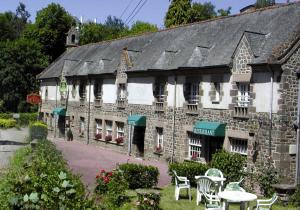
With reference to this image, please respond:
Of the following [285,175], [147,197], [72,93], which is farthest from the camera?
[72,93]

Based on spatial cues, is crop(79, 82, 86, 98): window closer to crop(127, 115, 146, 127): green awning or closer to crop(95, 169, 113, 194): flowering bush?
crop(127, 115, 146, 127): green awning

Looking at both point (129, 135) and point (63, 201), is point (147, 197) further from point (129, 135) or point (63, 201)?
point (129, 135)

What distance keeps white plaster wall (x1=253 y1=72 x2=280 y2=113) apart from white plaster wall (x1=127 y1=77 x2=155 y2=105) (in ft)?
30.8

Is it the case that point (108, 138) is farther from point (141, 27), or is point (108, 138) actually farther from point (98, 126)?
point (141, 27)

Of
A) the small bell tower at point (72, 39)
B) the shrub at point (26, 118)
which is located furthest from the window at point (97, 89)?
the shrub at point (26, 118)

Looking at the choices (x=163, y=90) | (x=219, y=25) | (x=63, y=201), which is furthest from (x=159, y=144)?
(x=63, y=201)

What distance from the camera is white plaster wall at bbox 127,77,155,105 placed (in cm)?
2833

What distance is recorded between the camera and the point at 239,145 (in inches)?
829

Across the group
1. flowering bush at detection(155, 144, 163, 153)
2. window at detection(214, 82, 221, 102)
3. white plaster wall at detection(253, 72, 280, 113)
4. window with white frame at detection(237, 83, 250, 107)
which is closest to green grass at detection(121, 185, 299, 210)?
white plaster wall at detection(253, 72, 280, 113)

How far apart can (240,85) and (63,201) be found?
1400 centimetres

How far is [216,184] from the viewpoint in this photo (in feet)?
49.1

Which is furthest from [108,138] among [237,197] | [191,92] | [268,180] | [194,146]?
[237,197]

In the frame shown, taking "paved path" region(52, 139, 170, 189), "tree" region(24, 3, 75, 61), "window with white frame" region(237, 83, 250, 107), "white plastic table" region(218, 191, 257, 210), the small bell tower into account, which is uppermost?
"tree" region(24, 3, 75, 61)

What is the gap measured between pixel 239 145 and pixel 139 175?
5.28 metres
